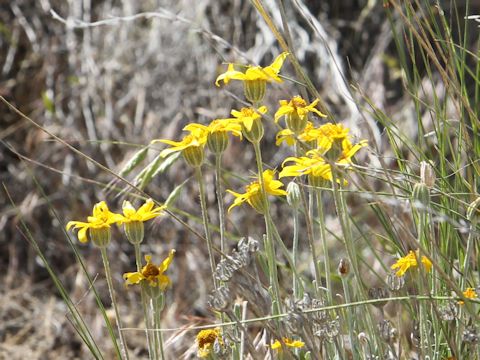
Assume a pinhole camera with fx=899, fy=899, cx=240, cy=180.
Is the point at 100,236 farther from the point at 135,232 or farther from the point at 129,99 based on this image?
the point at 129,99

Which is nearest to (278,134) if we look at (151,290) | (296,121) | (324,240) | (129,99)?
(296,121)

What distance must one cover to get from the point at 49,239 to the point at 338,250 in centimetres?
100

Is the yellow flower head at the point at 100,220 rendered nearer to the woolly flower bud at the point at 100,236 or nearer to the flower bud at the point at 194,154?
the woolly flower bud at the point at 100,236

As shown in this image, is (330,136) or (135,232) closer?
(330,136)

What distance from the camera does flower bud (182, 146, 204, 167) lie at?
1.10 m

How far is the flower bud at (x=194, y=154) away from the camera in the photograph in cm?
110

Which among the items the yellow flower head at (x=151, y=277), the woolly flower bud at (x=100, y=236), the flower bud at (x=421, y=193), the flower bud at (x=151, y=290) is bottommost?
the flower bud at (x=151, y=290)

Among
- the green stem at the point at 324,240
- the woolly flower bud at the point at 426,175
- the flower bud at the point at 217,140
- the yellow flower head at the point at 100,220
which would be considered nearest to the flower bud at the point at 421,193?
the woolly flower bud at the point at 426,175

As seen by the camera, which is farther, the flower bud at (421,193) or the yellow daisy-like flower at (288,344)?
the yellow daisy-like flower at (288,344)

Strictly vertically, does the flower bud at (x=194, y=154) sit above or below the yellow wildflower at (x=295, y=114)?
below

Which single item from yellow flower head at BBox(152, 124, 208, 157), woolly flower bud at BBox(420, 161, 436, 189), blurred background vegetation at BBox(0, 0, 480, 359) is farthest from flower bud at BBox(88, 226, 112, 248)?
blurred background vegetation at BBox(0, 0, 480, 359)

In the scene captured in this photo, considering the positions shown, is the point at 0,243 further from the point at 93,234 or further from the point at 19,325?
the point at 93,234

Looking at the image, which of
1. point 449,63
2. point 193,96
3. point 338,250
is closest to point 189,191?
point 193,96

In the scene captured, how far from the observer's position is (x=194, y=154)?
1.11 m
